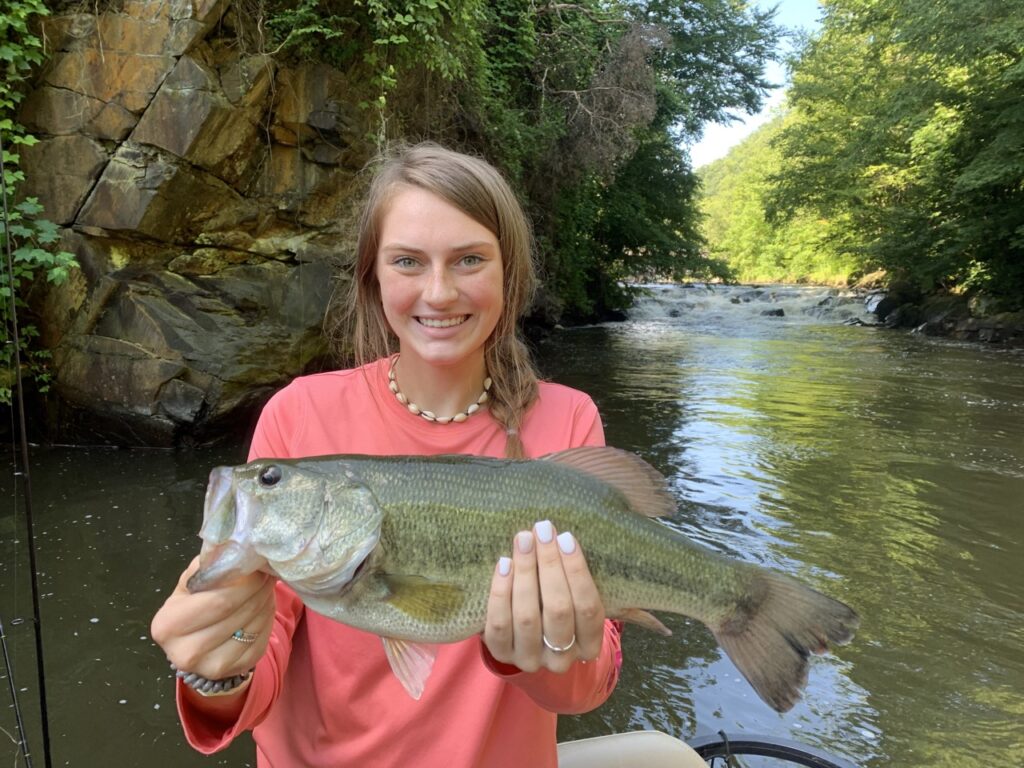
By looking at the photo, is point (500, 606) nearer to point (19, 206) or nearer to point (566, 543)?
point (566, 543)

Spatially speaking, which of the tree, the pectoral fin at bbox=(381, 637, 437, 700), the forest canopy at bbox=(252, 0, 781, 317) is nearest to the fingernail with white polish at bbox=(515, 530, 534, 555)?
the pectoral fin at bbox=(381, 637, 437, 700)

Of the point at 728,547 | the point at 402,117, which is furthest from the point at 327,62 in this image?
the point at 728,547

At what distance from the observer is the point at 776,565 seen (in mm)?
5430

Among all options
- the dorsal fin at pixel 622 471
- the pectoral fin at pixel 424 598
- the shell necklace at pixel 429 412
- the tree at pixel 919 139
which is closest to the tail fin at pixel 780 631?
the dorsal fin at pixel 622 471

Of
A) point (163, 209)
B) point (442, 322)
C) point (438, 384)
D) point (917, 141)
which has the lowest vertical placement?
point (438, 384)

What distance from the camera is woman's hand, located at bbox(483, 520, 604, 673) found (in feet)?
4.91

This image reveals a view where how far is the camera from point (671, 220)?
2458 cm

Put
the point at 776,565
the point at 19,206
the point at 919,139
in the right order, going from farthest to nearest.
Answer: the point at 919,139 < the point at 19,206 < the point at 776,565

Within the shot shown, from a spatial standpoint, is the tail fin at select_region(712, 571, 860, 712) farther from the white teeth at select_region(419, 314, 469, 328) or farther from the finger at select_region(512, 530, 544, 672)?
the white teeth at select_region(419, 314, 469, 328)

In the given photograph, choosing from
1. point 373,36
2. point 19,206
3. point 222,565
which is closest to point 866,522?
point 222,565

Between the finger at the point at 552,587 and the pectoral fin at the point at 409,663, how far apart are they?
0.97ft

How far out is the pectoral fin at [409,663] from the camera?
1.56 meters

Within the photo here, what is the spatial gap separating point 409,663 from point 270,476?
54 centimetres

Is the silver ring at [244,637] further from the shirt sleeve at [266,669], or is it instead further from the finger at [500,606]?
the finger at [500,606]
